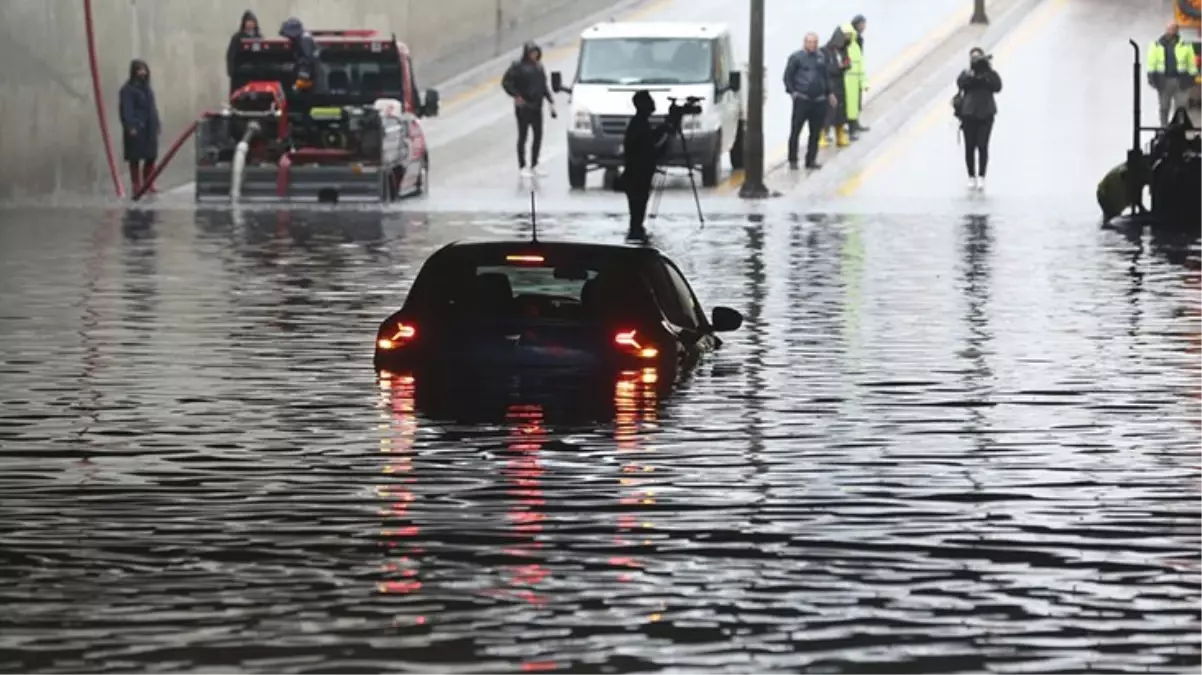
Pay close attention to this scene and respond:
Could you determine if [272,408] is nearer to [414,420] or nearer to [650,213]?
[414,420]

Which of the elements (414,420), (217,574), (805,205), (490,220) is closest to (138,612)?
(217,574)

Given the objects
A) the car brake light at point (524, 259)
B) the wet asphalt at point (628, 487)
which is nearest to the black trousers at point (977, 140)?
the wet asphalt at point (628, 487)

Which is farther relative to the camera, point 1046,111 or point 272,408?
point 1046,111

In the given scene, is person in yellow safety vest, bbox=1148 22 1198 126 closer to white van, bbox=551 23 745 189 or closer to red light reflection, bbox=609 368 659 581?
white van, bbox=551 23 745 189

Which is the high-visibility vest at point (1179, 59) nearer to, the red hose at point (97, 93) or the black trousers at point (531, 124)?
the black trousers at point (531, 124)

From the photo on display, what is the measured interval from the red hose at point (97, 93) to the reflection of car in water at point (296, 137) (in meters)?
2.10

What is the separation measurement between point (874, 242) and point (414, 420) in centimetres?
1832

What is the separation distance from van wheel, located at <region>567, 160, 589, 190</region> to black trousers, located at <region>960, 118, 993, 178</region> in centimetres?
514

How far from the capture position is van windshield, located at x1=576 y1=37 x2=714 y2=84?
46.4 metres

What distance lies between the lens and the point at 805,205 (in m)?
43.0

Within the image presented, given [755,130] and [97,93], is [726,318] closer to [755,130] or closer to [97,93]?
[755,130]

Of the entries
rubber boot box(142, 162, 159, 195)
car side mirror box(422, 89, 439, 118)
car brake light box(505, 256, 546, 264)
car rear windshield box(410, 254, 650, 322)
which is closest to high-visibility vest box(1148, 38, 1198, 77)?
car side mirror box(422, 89, 439, 118)

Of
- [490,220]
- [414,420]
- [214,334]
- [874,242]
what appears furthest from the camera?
[490,220]

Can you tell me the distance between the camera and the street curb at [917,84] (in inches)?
1896
